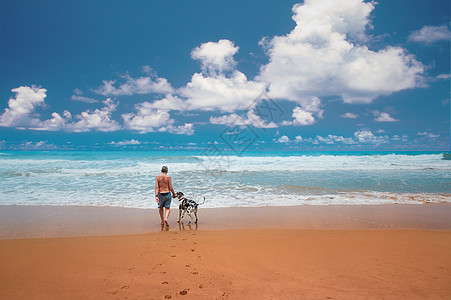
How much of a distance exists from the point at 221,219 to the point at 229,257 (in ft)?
11.5

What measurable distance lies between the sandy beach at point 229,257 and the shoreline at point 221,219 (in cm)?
6

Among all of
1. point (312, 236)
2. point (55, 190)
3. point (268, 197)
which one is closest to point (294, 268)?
point (312, 236)

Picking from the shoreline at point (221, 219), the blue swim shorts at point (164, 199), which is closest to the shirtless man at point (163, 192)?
the blue swim shorts at point (164, 199)

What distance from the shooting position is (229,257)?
4.79m

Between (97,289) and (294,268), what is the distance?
3.33 m

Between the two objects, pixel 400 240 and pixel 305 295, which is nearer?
pixel 305 295

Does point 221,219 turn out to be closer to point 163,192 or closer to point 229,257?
point 163,192

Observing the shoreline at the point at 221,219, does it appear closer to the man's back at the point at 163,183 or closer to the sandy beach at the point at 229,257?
the sandy beach at the point at 229,257

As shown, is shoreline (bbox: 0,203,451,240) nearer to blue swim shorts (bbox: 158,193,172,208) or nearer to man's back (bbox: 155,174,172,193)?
blue swim shorts (bbox: 158,193,172,208)

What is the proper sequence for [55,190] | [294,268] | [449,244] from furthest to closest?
[55,190] → [449,244] → [294,268]

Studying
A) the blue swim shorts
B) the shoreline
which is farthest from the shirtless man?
the shoreline

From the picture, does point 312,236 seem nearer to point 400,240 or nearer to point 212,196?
point 400,240

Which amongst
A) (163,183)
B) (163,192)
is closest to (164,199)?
(163,192)

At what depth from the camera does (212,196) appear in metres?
12.1
